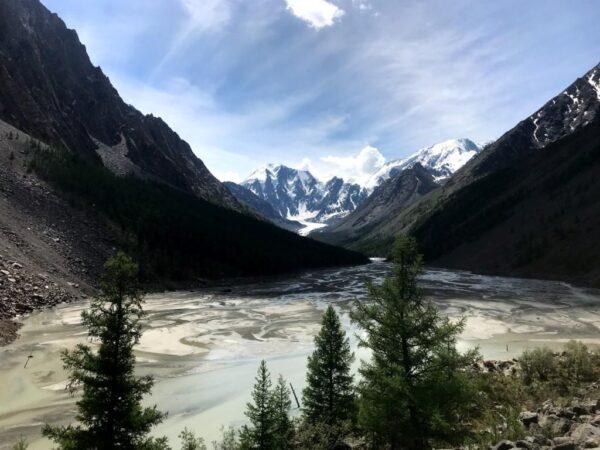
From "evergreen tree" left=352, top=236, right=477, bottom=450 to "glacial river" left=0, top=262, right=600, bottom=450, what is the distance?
378 inches

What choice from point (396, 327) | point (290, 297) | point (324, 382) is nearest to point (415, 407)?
point (396, 327)

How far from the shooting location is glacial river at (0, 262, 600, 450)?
23.6 m

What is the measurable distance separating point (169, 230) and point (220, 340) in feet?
230

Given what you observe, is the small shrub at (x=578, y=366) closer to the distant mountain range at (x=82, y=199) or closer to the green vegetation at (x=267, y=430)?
the green vegetation at (x=267, y=430)

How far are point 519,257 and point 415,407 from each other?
109178mm

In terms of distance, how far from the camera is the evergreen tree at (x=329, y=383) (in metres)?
20.5

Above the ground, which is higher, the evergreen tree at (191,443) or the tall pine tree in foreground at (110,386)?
the tall pine tree in foreground at (110,386)

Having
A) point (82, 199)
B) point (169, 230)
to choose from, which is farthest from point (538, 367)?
point (169, 230)

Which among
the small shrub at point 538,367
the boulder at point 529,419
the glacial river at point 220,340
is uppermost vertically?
the boulder at point 529,419

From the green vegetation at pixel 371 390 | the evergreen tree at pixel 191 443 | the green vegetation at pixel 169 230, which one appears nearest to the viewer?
the green vegetation at pixel 371 390

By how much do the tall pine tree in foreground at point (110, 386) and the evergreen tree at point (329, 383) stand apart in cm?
935

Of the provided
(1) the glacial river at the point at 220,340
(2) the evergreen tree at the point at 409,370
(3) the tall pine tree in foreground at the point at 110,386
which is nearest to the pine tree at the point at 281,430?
(2) the evergreen tree at the point at 409,370

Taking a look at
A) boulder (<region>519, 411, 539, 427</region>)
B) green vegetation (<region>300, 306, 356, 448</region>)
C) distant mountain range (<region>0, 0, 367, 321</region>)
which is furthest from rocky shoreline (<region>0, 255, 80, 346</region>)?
boulder (<region>519, 411, 539, 427</region>)

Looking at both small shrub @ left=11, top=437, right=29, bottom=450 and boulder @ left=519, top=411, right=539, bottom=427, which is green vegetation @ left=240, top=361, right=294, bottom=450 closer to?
small shrub @ left=11, top=437, right=29, bottom=450
